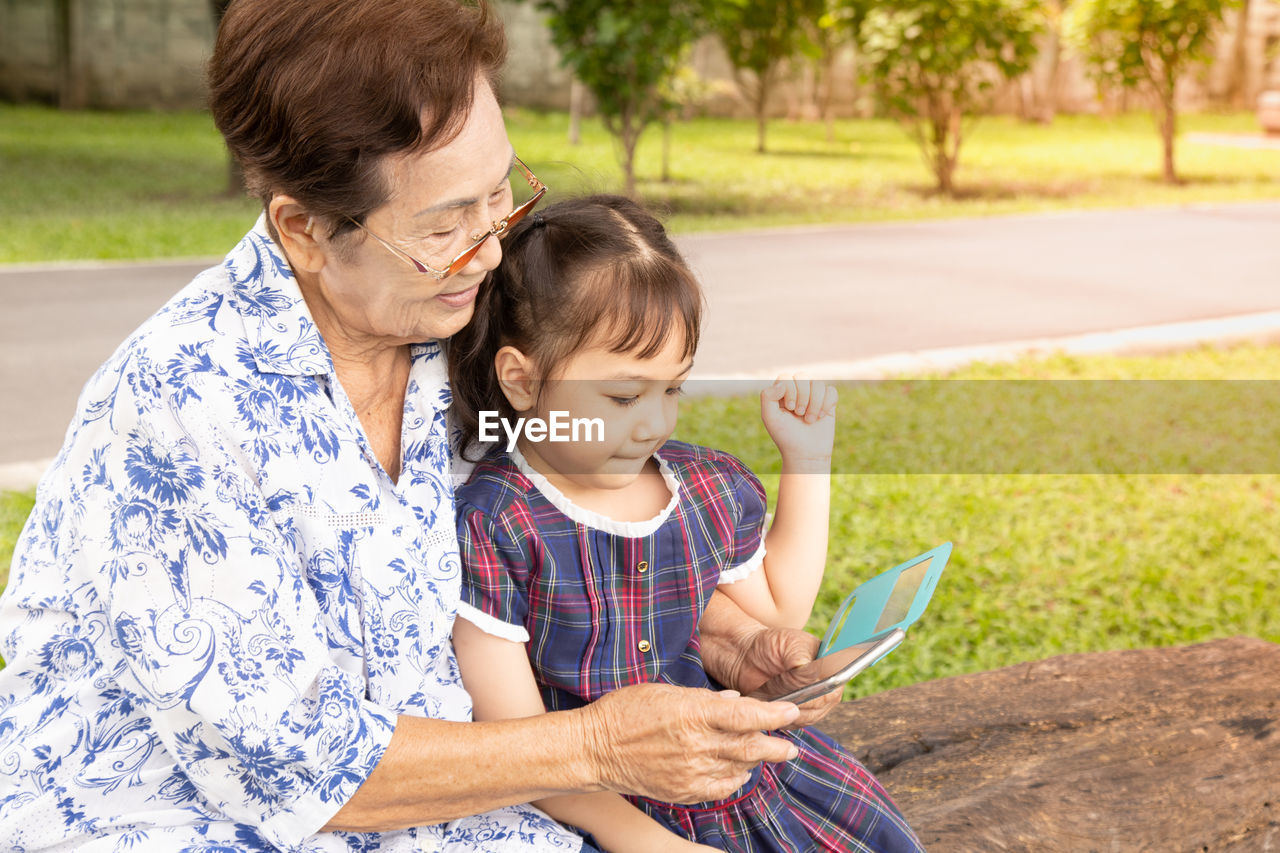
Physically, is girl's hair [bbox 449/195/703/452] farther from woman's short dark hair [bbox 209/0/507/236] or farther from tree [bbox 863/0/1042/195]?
tree [bbox 863/0/1042/195]

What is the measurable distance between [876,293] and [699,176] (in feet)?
22.7

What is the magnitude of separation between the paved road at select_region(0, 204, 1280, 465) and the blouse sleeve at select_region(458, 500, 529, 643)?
13.8 ft

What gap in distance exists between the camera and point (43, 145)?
15.5 metres

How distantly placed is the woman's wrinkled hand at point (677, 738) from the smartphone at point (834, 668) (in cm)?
5

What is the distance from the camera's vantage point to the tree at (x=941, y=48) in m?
13.5

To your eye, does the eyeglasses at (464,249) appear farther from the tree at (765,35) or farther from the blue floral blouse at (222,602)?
the tree at (765,35)

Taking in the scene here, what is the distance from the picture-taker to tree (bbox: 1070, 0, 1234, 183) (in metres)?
14.8

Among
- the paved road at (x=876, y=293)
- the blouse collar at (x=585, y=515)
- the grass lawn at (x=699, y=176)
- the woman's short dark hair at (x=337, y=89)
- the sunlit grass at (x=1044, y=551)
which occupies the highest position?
the woman's short dark hair at (x=337, y=89)

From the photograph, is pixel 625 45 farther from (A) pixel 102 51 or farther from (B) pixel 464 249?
(A) pixel 102 51

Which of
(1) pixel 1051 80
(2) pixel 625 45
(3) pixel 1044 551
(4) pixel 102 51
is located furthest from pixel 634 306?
(1) pixel 1051 80

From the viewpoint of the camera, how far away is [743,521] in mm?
1867

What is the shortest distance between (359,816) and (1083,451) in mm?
4722

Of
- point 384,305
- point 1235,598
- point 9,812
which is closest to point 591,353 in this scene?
point 384,305

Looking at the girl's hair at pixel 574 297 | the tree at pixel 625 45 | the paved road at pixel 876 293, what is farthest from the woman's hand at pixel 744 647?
the tree at pixel 625 45
